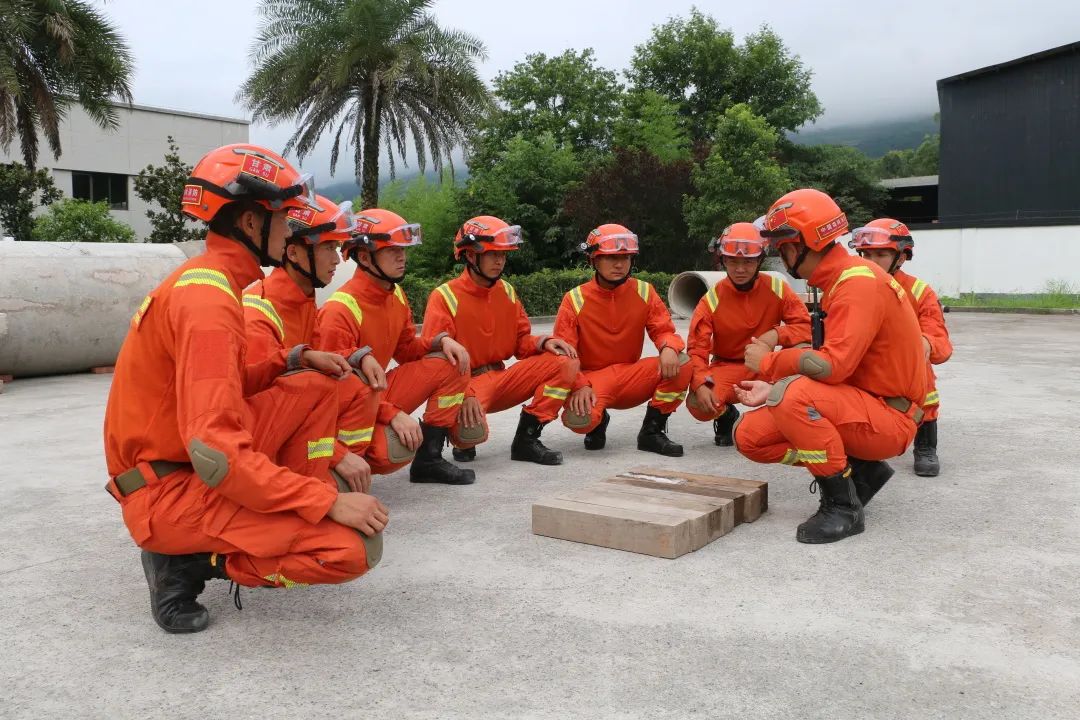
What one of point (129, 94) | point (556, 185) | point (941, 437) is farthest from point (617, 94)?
point (941, 437)

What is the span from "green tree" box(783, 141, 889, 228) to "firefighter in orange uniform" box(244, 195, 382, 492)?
37.6 metres

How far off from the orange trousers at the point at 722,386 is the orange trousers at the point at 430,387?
1.64m

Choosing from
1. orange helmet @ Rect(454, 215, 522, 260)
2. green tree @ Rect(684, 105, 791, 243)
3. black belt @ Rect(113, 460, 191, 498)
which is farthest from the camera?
green tree @ Rect(684, 105, 791, 243)

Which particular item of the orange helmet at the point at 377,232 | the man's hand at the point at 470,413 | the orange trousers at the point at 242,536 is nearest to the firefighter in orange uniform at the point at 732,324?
the man's hand at the point at 470,413

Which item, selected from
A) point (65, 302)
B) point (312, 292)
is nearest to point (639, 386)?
point (312, 292)

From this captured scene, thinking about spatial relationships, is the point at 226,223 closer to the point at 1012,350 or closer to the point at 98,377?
the point at 98,377

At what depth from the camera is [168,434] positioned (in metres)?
3.10

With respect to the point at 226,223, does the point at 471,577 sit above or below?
below

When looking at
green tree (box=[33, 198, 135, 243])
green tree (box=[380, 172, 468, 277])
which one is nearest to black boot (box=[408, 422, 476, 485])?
green tree (box=[33, 198, 135, 243])

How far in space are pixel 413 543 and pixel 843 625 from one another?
198 centimetres

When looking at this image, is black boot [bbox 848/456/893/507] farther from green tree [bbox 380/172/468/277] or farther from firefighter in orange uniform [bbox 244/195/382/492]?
green tree [bbox 380/172/468/277]

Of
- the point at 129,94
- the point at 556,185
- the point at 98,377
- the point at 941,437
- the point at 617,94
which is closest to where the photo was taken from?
the point at 941,437

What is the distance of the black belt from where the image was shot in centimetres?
311

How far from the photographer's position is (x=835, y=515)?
14.2ft
